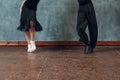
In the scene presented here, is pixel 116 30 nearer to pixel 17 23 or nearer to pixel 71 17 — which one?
pixel 71 17

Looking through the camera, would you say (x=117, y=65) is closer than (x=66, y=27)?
Yes

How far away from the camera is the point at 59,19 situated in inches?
237

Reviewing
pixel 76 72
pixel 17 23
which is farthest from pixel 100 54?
pixel 17 23

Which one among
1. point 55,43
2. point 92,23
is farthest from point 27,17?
point 92,23

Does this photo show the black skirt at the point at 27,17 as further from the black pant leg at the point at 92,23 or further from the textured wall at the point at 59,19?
the black pant leg at the point at 92,23

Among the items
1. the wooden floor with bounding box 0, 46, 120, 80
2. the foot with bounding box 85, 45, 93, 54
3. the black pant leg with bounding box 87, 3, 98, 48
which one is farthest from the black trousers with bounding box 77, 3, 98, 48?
the wooden floor with bounding box 0, 46, 120, 80

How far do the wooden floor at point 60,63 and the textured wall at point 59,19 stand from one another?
0.27 meters

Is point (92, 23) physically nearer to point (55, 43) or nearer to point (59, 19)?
point (59, 19)

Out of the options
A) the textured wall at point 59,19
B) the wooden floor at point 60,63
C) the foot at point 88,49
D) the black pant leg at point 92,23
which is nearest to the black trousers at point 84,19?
the black pant leg at point 92,23

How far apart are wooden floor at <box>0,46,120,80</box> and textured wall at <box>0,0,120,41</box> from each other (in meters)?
0.27

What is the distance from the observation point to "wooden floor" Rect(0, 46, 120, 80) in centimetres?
392

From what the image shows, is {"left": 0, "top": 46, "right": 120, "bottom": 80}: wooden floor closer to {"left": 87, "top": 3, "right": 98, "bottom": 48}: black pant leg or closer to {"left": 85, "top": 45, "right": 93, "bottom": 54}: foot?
{"left": 85, "top": 45, "right": 93, "bottom": 54}: foot

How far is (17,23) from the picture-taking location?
6.00 m

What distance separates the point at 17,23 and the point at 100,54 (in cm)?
178
